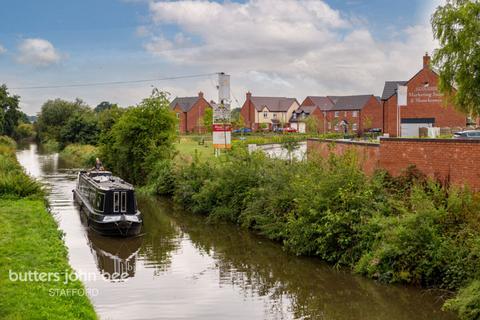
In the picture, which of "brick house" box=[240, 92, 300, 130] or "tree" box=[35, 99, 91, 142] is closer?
"tree" box=[35, 99, 91, 142]

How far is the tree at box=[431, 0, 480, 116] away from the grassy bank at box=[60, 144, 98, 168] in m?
33.5

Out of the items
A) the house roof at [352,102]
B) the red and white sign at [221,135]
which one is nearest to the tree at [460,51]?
the red and white sign at [221,135]

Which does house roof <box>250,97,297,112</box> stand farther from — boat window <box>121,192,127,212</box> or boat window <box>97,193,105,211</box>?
boat window <box>121,192,127,212</box>

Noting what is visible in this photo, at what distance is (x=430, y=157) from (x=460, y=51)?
4.89 metres

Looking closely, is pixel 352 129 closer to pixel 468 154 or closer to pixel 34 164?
pixel 34 164

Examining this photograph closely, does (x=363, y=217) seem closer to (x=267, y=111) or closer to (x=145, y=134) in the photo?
(x=145, y=134)

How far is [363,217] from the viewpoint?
15.5 m

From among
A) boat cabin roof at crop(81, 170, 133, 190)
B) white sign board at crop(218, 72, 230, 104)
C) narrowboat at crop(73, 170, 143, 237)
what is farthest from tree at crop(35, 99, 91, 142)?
narrowboat at crop(73, 170, 143, 237)

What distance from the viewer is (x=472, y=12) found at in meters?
18.7

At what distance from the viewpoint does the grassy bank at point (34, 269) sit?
9602mm

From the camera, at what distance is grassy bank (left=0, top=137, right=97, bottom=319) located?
960 centimetres

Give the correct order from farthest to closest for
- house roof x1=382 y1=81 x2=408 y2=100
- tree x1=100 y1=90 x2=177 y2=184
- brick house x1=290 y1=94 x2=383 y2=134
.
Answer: brick house x1=290 y1=94 x2=383 y2=134 → house roof x1=382 y1=81 x2=408 y2=100 → tree x1=100 y1=90 x2=177 y2=184

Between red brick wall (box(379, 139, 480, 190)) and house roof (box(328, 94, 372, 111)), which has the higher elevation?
house roof (box(328, 94, 372, 111))

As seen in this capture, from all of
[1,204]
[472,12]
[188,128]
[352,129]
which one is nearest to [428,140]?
[472,12]
